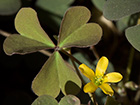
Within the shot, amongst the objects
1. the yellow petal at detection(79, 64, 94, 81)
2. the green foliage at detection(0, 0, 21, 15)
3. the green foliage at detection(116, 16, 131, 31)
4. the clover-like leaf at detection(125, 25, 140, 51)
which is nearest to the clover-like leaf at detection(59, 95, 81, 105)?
the yellow petal at detection(79, 64, 94, 81)

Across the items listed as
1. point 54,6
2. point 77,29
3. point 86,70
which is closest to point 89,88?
point 86,70

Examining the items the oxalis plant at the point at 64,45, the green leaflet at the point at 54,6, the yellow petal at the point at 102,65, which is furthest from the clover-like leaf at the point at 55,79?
the green leaflet at the point at 54,6

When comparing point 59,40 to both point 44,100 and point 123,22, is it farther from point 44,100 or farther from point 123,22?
point 123,22

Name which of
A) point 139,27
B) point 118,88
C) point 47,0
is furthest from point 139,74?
point 47,0

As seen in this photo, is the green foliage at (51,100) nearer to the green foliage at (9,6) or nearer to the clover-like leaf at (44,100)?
the clover-like leaf at (44,100)

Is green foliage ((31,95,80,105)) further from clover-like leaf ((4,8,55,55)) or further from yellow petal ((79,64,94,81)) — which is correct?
clover-like leaf ((4,8,55,55))
